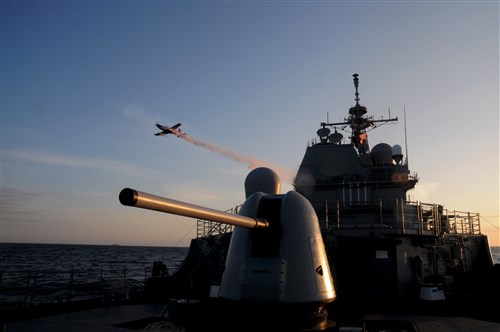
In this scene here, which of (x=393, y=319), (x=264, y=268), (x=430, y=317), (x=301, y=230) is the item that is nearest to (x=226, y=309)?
(x=264, y=268)

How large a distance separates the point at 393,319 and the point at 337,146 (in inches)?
451

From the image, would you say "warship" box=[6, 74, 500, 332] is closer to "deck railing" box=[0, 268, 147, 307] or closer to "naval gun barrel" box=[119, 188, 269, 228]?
"naval gun barrel" box=[119, 188, 269, 228]

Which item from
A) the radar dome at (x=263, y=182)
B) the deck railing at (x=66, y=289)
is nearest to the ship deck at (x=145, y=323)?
the deck railing at (x=66, y=289)

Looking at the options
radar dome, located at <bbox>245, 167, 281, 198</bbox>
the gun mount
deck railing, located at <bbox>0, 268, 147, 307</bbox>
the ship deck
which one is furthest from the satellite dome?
the gun mount

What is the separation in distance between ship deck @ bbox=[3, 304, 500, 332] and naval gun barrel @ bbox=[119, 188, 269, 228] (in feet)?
13.5

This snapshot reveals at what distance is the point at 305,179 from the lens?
21062mm

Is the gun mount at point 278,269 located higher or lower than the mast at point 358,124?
lower

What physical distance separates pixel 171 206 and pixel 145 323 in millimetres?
6627

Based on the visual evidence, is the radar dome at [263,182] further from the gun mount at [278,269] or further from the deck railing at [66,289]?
the deck railing at [66,289]

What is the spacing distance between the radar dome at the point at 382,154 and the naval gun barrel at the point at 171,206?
680 inches

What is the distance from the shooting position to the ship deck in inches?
371

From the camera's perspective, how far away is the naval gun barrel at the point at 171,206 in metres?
4.17

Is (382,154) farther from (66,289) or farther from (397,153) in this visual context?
(66,289)

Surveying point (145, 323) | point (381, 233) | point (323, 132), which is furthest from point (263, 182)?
point (323, 132)
